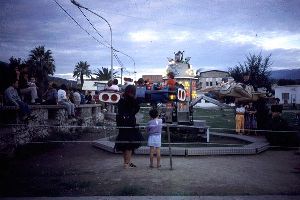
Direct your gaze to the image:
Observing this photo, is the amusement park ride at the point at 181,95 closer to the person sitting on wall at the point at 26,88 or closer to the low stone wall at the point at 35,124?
the low stone wall at the point at 35,124

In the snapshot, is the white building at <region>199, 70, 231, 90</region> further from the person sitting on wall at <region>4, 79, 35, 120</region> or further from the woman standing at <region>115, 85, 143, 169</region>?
the woman standing at <region>115, 85, 143, 169</region>

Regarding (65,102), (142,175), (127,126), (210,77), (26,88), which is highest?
(210,77)

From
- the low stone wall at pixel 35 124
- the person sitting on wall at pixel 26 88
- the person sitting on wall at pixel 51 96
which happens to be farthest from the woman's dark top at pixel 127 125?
the person sitting on wall at pixel 51 96

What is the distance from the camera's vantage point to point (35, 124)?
1074cm

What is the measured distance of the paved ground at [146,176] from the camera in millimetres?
5695

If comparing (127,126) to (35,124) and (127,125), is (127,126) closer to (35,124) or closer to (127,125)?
(127,125)

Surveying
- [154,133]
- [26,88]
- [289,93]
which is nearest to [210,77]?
[289,93]

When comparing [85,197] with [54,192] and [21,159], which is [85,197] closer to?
[54,192]

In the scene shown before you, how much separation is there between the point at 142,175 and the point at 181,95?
261 cm

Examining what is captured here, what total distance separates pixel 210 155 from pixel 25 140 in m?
6.32

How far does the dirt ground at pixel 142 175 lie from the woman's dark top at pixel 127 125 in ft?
2.03

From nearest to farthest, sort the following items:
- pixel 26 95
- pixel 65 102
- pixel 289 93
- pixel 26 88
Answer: pixel 26 88 < pixel 26 95 < pixel 65 102 < pixel 289 93

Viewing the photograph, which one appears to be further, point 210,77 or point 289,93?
point 210,77

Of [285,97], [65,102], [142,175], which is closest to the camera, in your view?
[142,175]
